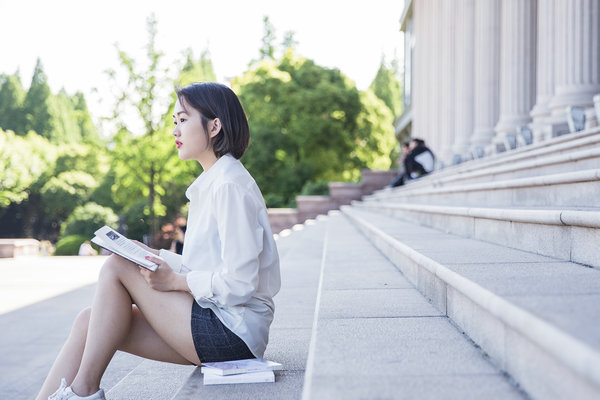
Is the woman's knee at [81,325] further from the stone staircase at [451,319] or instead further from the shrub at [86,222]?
the shrub at [86,222]

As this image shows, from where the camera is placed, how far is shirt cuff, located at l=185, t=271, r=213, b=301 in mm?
2957

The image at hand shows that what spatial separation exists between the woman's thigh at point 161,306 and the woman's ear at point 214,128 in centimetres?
74

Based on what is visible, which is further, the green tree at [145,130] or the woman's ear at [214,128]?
the green tree at [145,130]

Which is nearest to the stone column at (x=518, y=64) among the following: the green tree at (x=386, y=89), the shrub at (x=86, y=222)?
the shrub at (x=86, y=222)

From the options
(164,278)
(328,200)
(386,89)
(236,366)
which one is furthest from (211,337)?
(386,89)

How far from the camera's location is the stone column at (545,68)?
11.1 m

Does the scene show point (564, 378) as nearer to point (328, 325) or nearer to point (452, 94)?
point (328, 325)

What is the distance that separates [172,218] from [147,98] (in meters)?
11.4

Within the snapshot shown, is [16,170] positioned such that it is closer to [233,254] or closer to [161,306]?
[161,306]

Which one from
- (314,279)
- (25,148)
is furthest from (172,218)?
(314,279)

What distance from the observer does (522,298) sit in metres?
2.18

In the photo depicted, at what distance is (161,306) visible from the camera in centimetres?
308

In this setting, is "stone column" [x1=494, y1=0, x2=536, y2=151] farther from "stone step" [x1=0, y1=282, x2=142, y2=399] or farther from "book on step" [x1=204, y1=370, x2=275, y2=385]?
"book on step" [x1=204, y1=370, x2=275, y2=385]

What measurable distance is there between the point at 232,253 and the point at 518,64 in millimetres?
12513
